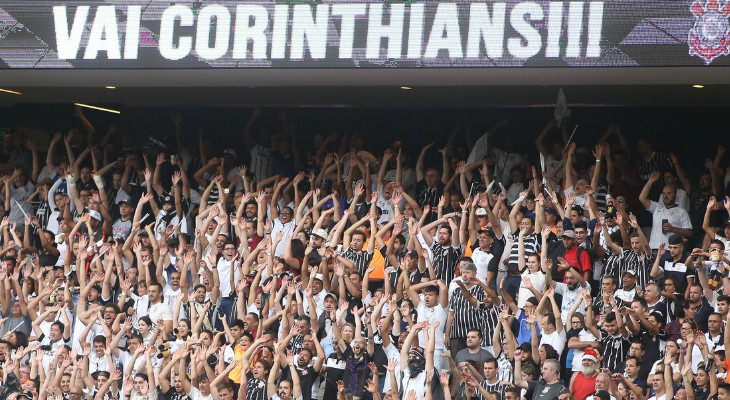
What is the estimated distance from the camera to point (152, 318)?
612 inches

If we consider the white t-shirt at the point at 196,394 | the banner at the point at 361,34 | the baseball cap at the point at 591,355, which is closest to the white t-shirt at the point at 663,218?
the baseball cap at the point at 591,355

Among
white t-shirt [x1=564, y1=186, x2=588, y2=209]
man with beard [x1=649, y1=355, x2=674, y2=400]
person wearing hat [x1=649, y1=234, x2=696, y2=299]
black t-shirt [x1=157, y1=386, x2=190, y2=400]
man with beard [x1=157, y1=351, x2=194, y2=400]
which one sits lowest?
black t-shirt [x1=157, y1=386, x2=190, y2=400]

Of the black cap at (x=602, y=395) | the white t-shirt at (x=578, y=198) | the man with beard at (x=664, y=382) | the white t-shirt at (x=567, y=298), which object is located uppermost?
the white t-shirt at (x=578, y=198)

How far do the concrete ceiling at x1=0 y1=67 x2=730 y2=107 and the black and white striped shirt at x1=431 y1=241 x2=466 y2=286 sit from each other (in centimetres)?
195

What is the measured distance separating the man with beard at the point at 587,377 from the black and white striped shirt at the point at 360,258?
313 cm

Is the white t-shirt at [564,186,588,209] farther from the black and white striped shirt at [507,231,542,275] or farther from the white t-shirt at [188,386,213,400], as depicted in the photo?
the white t-shirt at [188,386,213,400]

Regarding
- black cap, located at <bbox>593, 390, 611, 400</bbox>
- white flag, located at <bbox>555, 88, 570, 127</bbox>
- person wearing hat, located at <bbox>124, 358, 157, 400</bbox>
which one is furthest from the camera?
white flag, located at <bbox>555, 88, 570, 127</bbox>

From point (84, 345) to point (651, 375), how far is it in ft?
21.7

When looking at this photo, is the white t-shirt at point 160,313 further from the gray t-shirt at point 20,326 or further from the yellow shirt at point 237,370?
the gray t-shirt at point 20,326

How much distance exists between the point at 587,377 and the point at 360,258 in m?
3.37

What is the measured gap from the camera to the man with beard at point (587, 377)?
→ 13.0m

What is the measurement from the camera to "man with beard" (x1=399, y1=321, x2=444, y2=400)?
13.6 meters

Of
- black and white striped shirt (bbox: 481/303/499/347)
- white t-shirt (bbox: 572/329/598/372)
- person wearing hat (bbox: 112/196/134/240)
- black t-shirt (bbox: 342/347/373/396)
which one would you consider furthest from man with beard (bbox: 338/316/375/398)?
person wearing hat (bbox: 112/196/134/240)

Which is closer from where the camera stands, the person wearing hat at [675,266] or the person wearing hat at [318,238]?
the person wearing hat at [675,266]
